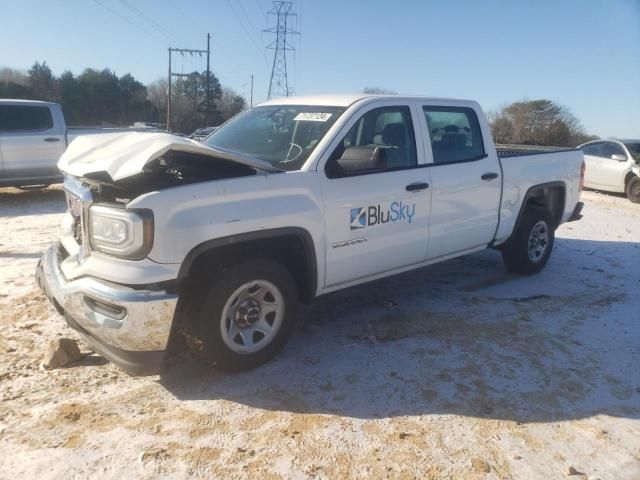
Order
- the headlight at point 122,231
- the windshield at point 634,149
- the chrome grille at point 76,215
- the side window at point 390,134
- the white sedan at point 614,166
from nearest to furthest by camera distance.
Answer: the headlight at point 122,231
the chrome grille at point 76,215
the side window at point 390,134
the white sedan at point 614,166
the windshield at point 634,149

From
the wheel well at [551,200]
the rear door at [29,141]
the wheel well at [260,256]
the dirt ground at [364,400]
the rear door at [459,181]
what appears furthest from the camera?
the rear door at [29,141]

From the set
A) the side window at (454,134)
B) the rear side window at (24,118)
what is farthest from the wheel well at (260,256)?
the rear side window at (24,118)

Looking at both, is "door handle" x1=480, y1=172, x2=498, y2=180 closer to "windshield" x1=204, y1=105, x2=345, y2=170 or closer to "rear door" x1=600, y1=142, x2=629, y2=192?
"windshield" x1=204, y1=105, x2=345, y2=170

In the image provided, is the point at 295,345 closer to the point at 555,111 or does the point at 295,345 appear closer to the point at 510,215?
the point at 510,215

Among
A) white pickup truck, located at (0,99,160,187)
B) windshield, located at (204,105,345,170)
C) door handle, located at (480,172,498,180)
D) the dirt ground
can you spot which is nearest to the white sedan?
the dirt ground

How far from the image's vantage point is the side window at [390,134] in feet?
13.5

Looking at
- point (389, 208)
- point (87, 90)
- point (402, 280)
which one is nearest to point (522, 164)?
point (402, 280)

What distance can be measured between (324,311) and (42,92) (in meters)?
56.6

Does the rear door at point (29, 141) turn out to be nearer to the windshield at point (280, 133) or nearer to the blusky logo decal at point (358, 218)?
the windshield at point (280, 133)

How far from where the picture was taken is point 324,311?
186 inches

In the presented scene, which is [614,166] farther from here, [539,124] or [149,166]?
[539,124]

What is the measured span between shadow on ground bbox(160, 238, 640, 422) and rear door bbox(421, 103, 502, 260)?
26.8 inches

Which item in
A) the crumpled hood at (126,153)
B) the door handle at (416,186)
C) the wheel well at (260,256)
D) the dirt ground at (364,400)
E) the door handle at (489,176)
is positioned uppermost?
the crumpled hood at (126,153)

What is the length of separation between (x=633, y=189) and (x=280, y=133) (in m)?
11.4
